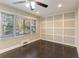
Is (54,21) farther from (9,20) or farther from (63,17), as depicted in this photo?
(9,20)

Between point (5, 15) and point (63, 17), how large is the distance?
14.4 feet

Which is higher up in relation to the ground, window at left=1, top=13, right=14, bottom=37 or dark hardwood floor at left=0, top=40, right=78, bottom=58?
window at left=1, top=13, right=14, bottom=37

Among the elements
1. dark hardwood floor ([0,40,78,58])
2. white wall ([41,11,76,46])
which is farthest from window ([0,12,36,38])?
white wall ([41,11,76,46])

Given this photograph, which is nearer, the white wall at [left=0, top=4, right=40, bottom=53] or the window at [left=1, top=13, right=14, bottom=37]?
the white wall at [left=0, top=4, right=40, bottom=53]

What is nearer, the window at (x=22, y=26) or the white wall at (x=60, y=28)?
the window at (x=22, y=26)

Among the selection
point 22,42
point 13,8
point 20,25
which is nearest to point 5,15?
point 13,8

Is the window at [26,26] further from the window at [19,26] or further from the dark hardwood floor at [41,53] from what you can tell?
the dark hardwood floor at [41,53]

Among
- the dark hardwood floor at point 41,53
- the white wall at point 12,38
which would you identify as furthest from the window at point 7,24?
the dark hardwood floor at point 41,53

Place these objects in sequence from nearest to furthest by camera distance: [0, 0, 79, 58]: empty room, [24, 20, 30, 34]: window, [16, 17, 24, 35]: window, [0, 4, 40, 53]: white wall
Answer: [0, 0, 79, 58]: empty room → [0, 4, 40, 53]: white wall → [16, 17, 24, 35]: window → [24, 20, 30, 34]: window

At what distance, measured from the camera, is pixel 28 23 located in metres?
6.18

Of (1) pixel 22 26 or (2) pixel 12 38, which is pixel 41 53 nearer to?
(2) pixel 12 38

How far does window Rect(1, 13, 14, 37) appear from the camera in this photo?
4023 millimetres

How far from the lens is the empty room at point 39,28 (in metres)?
3.62

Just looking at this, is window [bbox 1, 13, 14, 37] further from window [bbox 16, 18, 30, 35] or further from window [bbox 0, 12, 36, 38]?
window [bbox 16, 18, 30, 35]
